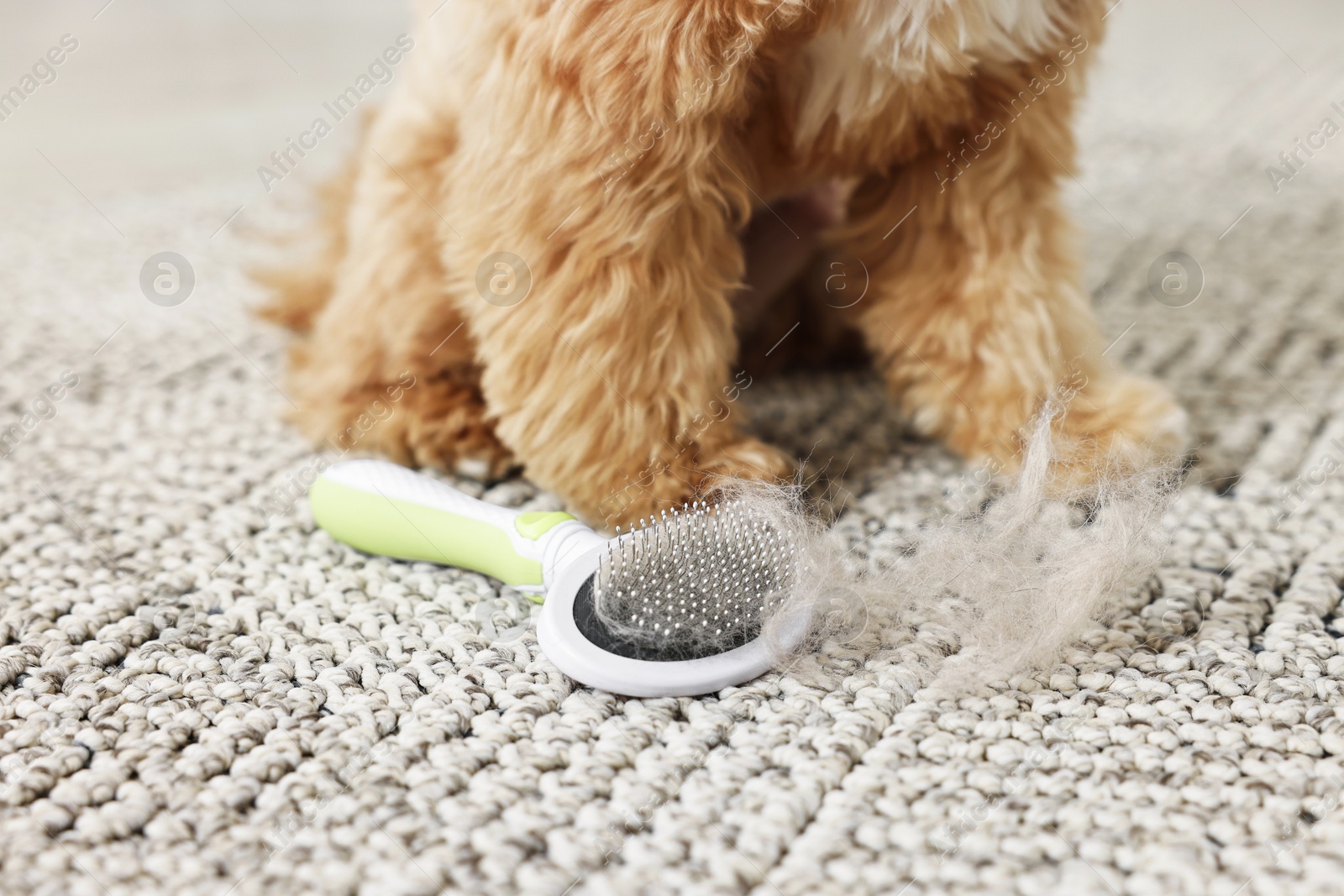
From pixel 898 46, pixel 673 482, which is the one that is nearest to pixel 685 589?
pixel 673 482

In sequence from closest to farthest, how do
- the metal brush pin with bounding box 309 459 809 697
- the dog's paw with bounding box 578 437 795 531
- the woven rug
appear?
1. the woven rug
2. the metal brush pin with bounding box 309 459 809 697
3. the dog's paw with bounding box 578 437 795 531

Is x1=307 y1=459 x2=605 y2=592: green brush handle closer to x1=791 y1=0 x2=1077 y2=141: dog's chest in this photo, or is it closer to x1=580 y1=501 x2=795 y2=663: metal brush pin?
x1=580 y1=501 x2=795 y2=663: metal brush pin

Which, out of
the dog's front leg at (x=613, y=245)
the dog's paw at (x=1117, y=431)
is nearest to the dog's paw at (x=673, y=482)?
the dog's front leg at (x=613, y=245)

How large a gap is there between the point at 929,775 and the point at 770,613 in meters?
0.15

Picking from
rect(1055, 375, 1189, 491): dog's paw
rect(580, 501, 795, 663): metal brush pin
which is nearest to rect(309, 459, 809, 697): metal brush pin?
rect(580, 501, 795, 663): metal brush pin

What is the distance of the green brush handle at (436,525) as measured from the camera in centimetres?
80

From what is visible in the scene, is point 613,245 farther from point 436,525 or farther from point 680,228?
point 436,525

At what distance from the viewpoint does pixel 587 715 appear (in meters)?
0.70

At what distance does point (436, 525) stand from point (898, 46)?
492 mm

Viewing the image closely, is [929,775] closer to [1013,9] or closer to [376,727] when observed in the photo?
[376,727]

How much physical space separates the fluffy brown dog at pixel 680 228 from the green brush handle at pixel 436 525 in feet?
0.28

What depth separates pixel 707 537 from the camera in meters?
0.74

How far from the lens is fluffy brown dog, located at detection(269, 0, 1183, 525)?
77 cm

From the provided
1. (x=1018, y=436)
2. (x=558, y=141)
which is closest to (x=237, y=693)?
(x=558, y=141)
